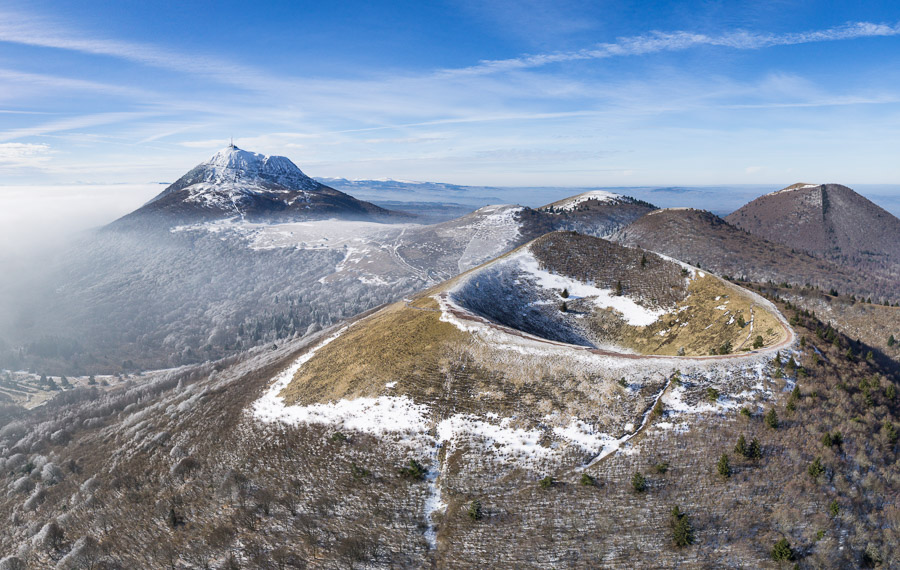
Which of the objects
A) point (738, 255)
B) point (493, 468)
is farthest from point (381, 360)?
point (738, 255)

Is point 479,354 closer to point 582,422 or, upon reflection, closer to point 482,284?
point 582,422

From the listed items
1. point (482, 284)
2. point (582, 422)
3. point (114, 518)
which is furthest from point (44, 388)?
point (582, 422)

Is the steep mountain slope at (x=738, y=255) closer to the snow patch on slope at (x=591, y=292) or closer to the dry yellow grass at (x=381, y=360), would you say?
the snow patch on slope at (x=591, y=292)

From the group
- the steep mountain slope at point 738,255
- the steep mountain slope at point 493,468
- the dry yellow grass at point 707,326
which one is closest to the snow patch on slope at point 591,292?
the dry yellow grass at point 707,326

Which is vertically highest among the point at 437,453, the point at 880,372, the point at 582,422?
the point at 880,372

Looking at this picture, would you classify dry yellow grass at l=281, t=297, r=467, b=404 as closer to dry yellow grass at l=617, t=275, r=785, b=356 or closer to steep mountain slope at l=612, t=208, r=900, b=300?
dry yellow grass at l=617, t=275, r=785, b=356

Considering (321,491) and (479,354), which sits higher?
(479,354)

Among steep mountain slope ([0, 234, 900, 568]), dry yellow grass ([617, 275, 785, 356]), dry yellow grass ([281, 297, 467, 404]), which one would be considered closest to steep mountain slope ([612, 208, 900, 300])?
dry yellow grass ([617, 275, 785, 356])

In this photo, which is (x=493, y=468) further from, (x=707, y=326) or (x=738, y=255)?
(x=738, y=255)
